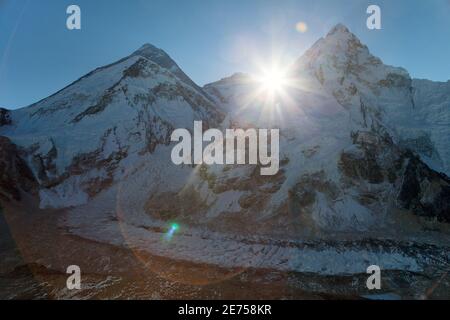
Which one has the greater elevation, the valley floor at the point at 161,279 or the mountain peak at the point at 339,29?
the mountain peak at the point at 339,29

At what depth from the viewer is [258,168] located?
46156mm

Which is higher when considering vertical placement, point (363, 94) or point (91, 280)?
point (363, 94)

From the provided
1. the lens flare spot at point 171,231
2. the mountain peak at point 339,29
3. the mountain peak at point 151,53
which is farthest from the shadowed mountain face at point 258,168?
the mountain peak at point 151,53

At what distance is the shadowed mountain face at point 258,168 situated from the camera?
117 feet

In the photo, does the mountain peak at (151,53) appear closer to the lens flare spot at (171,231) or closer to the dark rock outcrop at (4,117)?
the dark rock outcrop at (4,117)

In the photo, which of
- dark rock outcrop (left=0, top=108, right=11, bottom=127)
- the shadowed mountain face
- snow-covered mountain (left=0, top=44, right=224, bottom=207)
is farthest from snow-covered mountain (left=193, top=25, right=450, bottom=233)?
dark rock outcrop (left=0, top=108, right=11, bottom=127)

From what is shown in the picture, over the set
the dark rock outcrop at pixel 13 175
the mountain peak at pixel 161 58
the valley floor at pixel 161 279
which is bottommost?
the valley floor at pixel 161 279

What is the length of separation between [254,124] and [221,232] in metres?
23.3

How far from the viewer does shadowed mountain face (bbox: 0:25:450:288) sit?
3569 centimetres

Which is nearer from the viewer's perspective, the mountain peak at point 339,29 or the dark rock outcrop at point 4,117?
the dark rock outcrop at point 4,117
